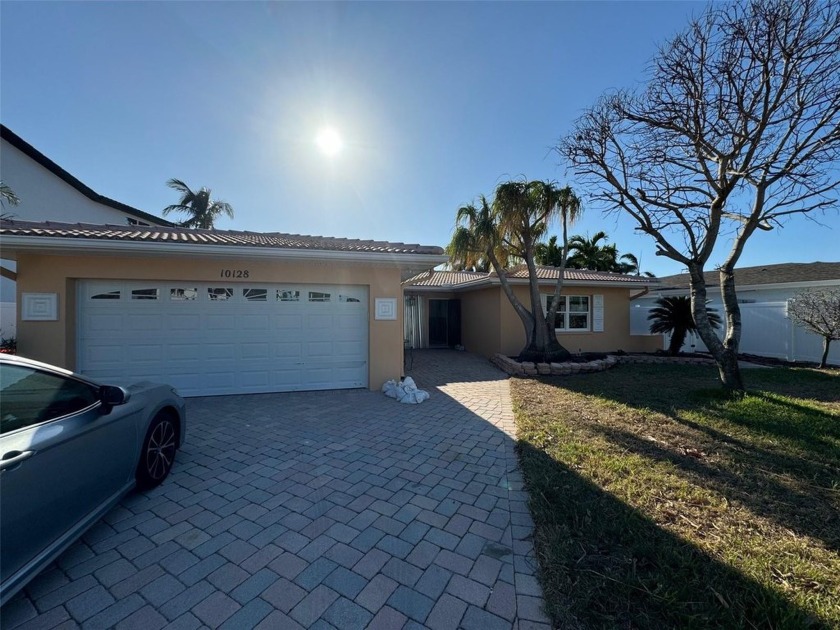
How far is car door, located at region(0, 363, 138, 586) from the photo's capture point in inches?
69.3

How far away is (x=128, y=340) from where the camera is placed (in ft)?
20.5

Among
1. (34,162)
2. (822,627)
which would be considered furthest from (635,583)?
(34,162)

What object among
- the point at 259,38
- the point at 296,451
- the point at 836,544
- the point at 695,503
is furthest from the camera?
the point at 259,38

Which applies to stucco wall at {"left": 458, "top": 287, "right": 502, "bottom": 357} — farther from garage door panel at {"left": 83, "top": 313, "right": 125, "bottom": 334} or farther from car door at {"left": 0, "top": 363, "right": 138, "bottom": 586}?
car door at {"left": 0, "top": 363, "right": 138, "bottom": 586}

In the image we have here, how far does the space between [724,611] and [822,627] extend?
1.47 ft

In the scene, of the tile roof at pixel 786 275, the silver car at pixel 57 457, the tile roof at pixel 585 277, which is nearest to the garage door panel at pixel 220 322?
the silver car at pixel 57 457

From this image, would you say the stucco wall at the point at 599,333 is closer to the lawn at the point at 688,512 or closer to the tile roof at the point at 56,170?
the lawn at the point at 688,512

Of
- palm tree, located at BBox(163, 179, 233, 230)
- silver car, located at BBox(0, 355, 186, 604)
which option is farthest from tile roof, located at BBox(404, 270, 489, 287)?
palm tree, located at BBox(163, 179, 233, 230)

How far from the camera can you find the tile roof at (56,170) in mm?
12258

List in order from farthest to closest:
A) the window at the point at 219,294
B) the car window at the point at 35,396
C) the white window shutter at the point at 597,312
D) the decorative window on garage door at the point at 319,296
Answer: the white window shutter at the point at 597,312, the decorative window on garage door at the point at 319,296, the window at the point at 219,294, the car window at the point at 35,396

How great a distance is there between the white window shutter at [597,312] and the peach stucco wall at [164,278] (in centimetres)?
865

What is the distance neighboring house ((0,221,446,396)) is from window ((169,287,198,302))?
0.02 meters

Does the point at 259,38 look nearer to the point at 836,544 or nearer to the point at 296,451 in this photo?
the point at 296,451

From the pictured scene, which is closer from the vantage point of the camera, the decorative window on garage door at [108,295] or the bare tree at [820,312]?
the decorative window on garage door at [108,295]
